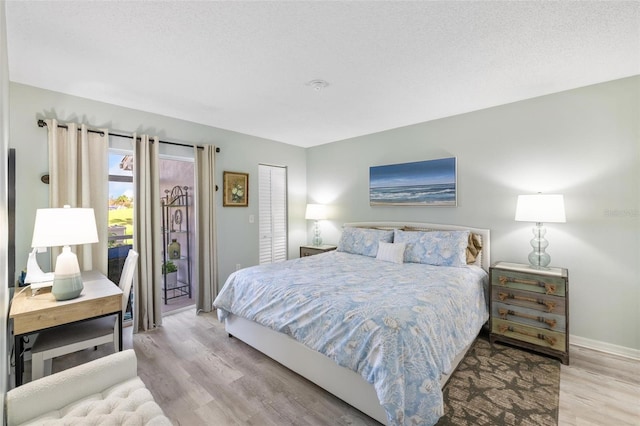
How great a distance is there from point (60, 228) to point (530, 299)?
3.93 meters

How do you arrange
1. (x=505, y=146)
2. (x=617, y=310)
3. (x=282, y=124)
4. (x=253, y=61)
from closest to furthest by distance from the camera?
(x=253, y=61), (x=617, y=310), (x=505, y=146), (x=282, y=124)

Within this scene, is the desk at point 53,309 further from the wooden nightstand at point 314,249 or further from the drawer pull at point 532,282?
the drawer pull at point 532,282

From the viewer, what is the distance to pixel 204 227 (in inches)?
152

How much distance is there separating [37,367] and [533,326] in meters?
3.91

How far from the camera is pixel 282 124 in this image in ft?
13.0

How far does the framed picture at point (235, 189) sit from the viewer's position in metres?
4.16

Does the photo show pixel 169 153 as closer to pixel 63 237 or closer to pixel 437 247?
pixel 63 237

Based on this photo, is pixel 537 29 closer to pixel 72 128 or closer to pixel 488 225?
pixel 488 225

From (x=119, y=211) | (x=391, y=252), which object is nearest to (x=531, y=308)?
(x=391, y=252)

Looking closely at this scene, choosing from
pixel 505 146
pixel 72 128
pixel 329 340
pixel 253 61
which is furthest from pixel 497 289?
pixel 72 128

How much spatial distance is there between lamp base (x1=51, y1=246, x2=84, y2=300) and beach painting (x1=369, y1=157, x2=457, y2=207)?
11.5 feet

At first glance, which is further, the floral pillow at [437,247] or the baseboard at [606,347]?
the floral pillow at [437,247]

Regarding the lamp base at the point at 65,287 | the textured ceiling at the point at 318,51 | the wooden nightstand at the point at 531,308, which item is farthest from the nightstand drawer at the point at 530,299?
the lamp base at the point at 65,287

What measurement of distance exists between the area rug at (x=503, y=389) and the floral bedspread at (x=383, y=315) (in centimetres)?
28
